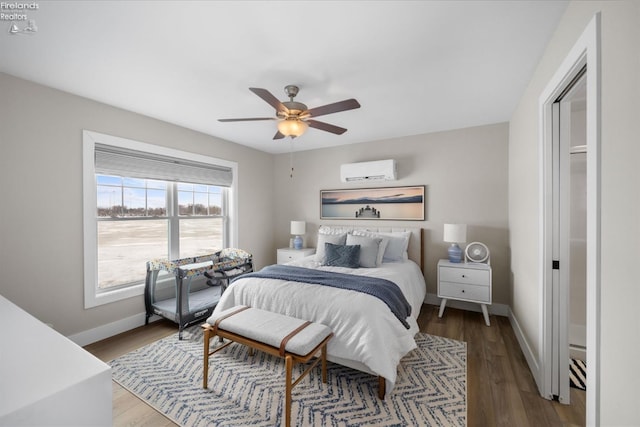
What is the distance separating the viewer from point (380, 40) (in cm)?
178

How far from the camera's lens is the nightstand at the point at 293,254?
174 inches

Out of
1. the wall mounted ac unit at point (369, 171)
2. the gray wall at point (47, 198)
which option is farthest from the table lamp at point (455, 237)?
the gray wall at point (47, 198)

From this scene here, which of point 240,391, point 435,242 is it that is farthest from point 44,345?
point 435,242

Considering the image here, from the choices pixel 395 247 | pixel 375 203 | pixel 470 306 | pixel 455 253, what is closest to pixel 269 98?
pixel 395 247

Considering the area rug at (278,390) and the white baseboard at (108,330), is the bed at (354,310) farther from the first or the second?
the white baseboard at (108,330)

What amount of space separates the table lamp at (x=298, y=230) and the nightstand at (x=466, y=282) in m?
2.26

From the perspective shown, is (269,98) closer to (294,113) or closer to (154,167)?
(294,113)

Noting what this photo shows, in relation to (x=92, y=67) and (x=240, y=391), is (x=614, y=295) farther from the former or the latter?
(x=92, y=67)

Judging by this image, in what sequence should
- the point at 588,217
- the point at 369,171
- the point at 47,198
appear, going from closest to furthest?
the point at 588,217 → the point at 47,198 → the point at 369,171

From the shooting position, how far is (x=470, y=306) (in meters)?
3.56

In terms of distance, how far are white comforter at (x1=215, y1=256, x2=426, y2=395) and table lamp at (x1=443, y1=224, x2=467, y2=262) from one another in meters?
1.20

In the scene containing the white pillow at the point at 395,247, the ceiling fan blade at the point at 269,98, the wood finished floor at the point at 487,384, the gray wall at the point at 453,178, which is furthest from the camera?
the white pillow at the point at 395,247

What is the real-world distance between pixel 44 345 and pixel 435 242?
390cm

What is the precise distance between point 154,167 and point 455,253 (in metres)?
3.95
